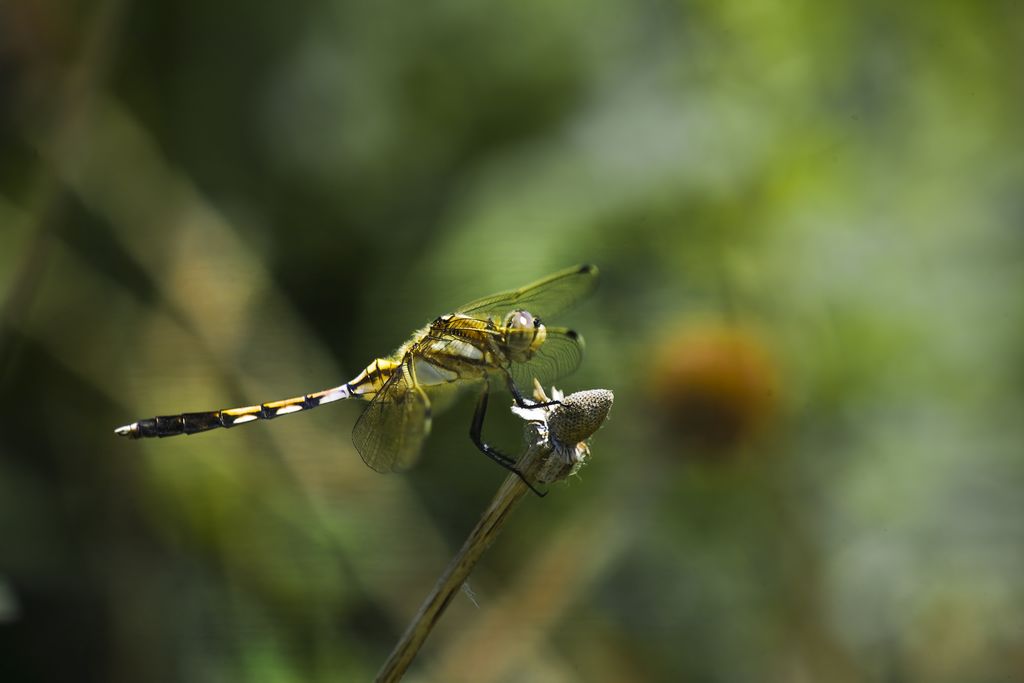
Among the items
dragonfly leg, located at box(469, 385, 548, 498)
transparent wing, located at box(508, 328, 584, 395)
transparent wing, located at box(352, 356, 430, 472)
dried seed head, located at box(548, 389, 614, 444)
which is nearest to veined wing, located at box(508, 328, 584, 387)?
transparent wing, located at box(508, 328, 584, 395)

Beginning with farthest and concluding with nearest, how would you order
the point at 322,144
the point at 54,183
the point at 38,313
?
the point at 322,144, the point at 38,313, the point at 54,183

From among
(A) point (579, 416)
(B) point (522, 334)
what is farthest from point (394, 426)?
(A) point (579, 416)

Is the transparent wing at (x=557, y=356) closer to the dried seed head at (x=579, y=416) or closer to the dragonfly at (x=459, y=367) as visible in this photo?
the dragonfly at (x=459, y=367)

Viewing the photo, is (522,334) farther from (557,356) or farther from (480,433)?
(480,433)

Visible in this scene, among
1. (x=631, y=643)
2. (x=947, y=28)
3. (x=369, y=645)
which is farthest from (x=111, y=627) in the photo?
(x=947, y=28)

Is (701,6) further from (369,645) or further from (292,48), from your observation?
(369,645)

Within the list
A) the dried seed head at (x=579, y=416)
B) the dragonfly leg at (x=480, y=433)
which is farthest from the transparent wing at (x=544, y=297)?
the dried seed head at (x=579, y=416)

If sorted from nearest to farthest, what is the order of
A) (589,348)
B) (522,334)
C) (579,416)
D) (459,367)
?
(579,416) < (522,334) < (459,367) < (589,348)
